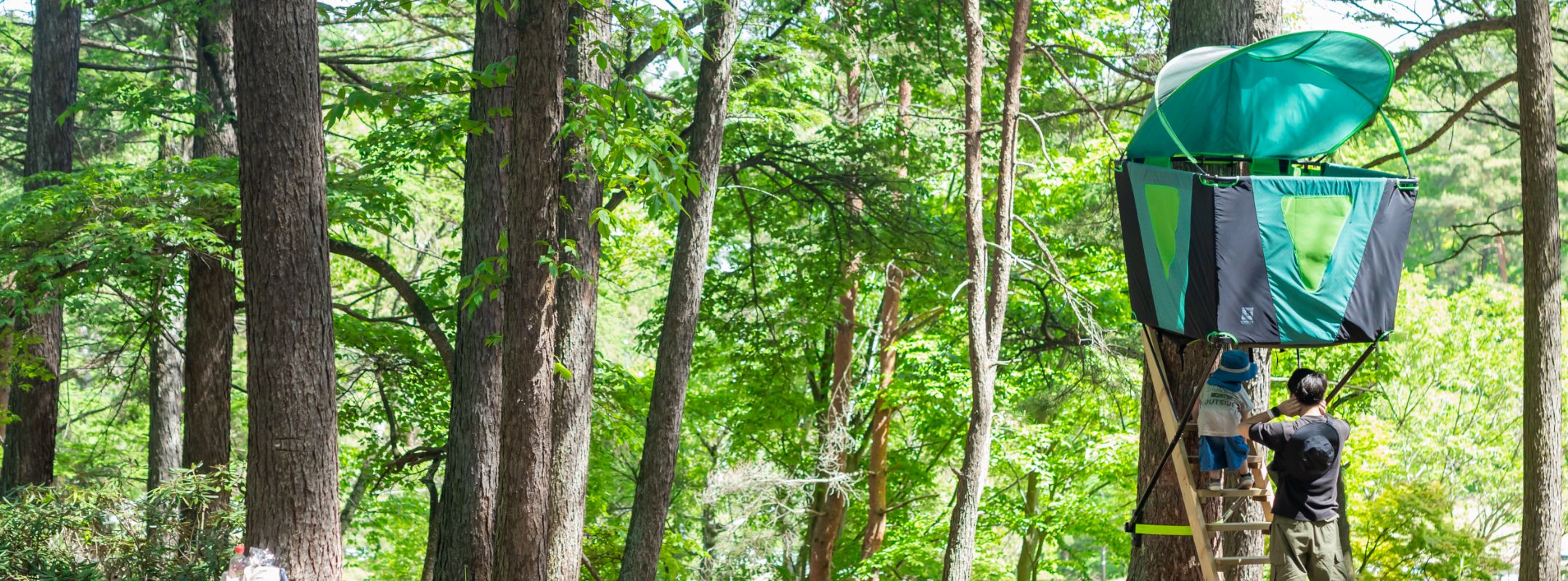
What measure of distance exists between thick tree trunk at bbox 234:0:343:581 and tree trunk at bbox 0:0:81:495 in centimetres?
756

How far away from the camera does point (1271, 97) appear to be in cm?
470

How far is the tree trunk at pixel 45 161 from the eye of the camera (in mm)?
11453

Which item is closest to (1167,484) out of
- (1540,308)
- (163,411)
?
(1540,308)

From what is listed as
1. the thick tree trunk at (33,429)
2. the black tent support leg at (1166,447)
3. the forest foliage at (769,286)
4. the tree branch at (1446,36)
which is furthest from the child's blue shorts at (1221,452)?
the thick tree trunk at (33,429)

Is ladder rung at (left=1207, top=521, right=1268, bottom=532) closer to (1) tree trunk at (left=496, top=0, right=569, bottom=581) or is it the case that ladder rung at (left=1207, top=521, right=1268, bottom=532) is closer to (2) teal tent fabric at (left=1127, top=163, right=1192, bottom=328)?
(2) teal tent fabric at (left=1127, top=163, right=1192, bottom=328)

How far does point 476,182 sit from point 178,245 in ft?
12.2

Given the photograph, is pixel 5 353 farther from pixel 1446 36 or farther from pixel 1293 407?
pixel 1446 36

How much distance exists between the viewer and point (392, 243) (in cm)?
2091

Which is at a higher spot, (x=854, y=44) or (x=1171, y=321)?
(x=854, y=44)

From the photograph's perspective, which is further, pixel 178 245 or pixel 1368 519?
pixel 1368 519

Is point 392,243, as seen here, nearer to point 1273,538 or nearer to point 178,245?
point 178,245

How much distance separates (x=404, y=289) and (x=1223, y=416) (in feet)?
28.5

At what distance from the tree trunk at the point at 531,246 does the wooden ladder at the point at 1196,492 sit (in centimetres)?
292

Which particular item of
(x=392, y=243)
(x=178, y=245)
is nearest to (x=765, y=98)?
(x=178, y=245)
